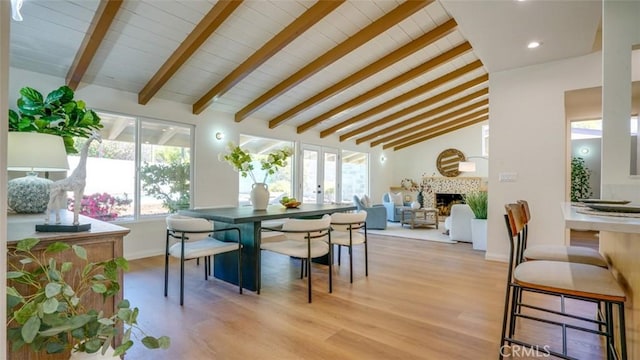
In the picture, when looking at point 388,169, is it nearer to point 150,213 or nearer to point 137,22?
point 150,213

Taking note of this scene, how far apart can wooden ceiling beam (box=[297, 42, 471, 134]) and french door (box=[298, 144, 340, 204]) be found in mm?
739

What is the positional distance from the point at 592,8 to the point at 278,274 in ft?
12.8

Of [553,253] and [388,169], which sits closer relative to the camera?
[553,253]

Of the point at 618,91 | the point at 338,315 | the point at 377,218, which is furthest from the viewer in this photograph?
the point at 377,218

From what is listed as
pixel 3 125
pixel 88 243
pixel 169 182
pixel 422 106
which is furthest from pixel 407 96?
pixel 3 125

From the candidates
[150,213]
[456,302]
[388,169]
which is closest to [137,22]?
[150,213]

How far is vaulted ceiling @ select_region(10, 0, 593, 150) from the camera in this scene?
291 cm

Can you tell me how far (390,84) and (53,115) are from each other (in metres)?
4.46

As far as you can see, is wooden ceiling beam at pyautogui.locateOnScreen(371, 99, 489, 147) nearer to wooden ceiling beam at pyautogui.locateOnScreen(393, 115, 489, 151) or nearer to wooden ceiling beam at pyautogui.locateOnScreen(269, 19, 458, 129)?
wooden ceiling beam at pyautogui.locateOnScreen(393, 115, 489, 151)

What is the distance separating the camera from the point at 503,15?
284 centimetres

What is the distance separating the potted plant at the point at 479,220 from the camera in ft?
15.6

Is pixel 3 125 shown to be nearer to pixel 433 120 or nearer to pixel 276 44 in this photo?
pixel 276 44

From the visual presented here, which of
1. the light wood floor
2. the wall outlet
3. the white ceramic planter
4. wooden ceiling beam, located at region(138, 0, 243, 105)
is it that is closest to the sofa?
the white ceramic planter

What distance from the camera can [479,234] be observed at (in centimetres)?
477
